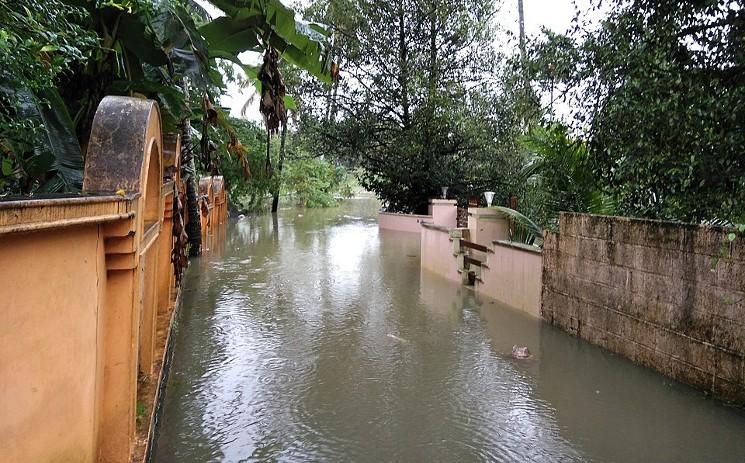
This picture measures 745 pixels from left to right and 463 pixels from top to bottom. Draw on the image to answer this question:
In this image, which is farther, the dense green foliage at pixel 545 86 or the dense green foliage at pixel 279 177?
the dense green foliage at pixel 279 177

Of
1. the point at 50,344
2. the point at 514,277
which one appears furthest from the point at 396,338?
the point at 50,344

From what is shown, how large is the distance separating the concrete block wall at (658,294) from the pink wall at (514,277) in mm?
554

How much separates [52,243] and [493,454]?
3.25 m

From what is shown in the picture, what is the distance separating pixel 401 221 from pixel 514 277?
13240 mm

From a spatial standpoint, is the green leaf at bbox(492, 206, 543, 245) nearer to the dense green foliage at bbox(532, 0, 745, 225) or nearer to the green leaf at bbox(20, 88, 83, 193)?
the dense green foliage at bbox(532, 0, 745, 225)

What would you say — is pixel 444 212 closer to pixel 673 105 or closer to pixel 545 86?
pixel 545 86

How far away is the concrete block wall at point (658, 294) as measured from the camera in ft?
15.6

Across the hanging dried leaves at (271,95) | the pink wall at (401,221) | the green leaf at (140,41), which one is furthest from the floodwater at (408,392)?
the pink wall at (401,221)

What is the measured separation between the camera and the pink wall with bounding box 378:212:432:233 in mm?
21155

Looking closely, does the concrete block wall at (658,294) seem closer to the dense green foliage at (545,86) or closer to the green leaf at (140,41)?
the dense green foliage at (545,86)

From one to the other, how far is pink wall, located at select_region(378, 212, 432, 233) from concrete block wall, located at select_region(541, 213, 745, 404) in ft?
44.2

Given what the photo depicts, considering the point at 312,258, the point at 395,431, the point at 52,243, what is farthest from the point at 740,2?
the point at 312,258

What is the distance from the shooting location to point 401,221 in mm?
21891

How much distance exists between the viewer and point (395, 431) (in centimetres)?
446
